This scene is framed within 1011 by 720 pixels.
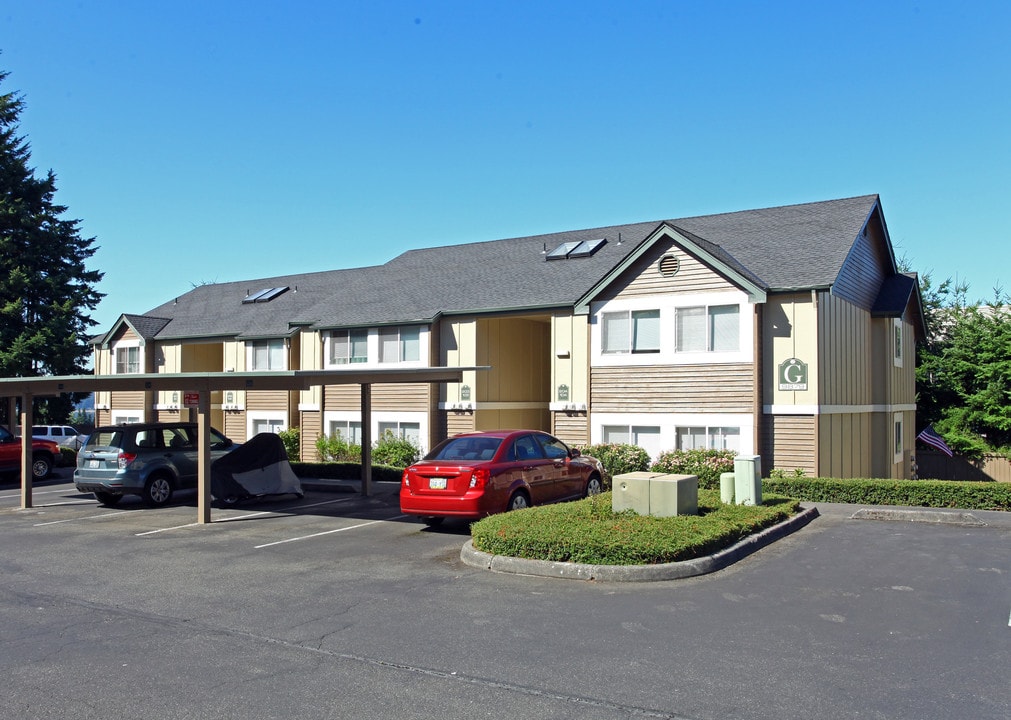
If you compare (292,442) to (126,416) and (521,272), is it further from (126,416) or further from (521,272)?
(126,416)

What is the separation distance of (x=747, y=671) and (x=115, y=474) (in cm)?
1417

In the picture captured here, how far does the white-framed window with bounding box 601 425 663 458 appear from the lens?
2092 cm

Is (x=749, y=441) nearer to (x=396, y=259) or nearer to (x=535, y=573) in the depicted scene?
(x=535, y=573)

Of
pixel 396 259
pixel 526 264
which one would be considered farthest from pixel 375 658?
pixel 396 259

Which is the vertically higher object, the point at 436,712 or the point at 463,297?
the point at 463,297

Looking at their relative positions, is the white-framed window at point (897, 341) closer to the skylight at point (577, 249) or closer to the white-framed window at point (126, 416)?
the skylight at point (577, 249)

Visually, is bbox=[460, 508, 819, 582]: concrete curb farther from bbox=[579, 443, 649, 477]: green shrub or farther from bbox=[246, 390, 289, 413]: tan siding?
bbox=[246, 390, 289, 413]: tan siding

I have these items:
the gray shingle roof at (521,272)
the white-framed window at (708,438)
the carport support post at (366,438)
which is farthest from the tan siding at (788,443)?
the carport support post at (366,438)

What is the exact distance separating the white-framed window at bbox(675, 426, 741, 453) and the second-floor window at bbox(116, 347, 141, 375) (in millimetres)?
24424

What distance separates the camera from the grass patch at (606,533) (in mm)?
10344

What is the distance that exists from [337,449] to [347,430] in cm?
103

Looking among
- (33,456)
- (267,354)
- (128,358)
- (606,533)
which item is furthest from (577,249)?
(128,358)

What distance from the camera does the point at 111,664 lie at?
6.96 metres

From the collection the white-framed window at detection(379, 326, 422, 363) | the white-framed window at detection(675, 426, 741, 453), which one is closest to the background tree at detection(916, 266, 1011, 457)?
the white-framed window at detection(675, 426, 741, 453)
